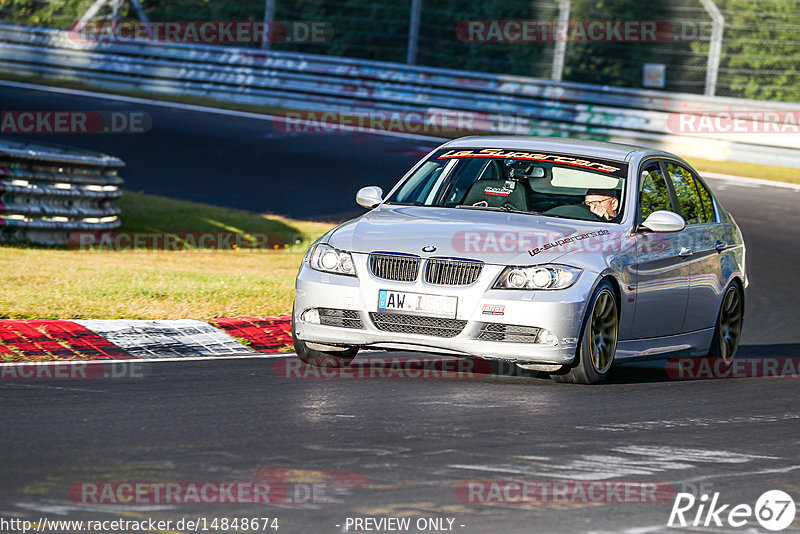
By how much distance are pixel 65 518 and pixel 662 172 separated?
19.6ft

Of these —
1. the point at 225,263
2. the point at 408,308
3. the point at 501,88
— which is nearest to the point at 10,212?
the point at 225,263

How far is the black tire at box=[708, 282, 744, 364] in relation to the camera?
33.4 ft

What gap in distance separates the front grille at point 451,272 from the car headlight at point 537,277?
15 centimetres

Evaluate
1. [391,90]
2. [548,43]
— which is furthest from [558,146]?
[391,90]

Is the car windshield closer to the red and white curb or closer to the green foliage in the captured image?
the red and white curb

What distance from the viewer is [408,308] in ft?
26.6

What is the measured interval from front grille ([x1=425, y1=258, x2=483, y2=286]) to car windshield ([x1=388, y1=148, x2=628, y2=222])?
110 cm

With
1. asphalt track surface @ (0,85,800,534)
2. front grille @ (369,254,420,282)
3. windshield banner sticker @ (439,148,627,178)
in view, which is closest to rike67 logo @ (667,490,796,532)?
asphalt track surface @ (0,85,800,534)

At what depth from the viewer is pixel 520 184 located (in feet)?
30.7

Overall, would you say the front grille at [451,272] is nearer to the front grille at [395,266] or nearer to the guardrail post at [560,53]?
the front grille at [395,266]

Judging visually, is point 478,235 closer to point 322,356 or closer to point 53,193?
point 322,356

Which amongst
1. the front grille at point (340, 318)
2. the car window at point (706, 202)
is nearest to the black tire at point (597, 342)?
the front grille at point (340, 318)

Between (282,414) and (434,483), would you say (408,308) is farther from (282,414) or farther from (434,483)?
(434,483)

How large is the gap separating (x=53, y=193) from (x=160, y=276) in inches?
124
